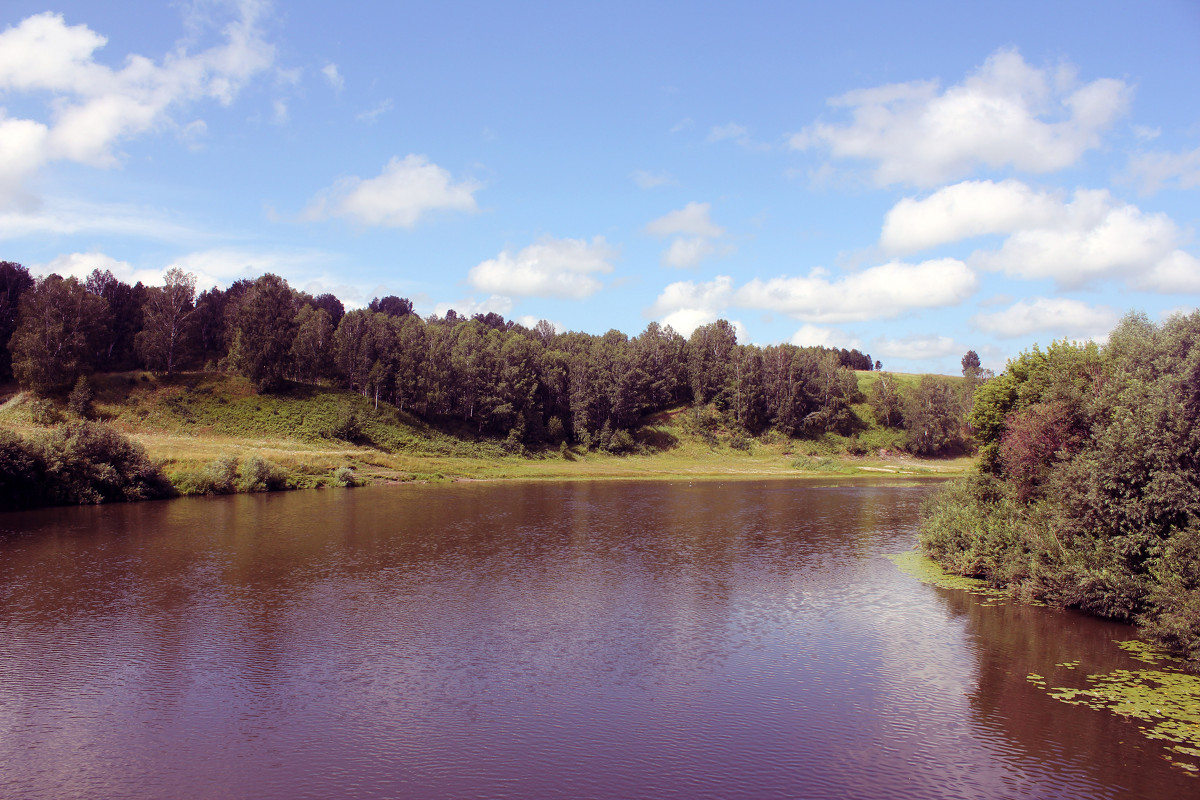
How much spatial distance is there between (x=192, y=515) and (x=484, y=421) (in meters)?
52.9

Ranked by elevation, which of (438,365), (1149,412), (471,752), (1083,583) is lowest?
(471,752)

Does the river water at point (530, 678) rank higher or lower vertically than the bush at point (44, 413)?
lower

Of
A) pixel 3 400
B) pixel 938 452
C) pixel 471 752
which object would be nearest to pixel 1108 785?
pixel 471 752

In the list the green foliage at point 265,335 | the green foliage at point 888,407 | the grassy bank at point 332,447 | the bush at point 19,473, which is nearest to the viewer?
the bush at point 19,473

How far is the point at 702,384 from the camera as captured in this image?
4820 inches

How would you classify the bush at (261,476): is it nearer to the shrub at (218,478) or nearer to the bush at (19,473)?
the shrub at (218,478)

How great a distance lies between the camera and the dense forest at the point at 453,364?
82.6 meters

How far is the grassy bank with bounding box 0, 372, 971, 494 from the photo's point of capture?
66750 mm

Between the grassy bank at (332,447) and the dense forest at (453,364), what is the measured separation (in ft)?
11.8

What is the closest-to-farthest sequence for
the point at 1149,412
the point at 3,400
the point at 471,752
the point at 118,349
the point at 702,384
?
the point at 471,752, the point at 1149,412, the point at 3,400, the point at 118,349, the point at 702,384

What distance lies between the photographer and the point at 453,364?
322 feet

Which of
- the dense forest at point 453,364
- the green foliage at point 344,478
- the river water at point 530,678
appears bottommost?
the river water at point 530,678

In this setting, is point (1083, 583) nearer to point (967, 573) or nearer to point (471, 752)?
point (967, 573)

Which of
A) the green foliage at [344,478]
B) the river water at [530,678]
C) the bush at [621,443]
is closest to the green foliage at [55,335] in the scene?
the green foliage at [344,478]
